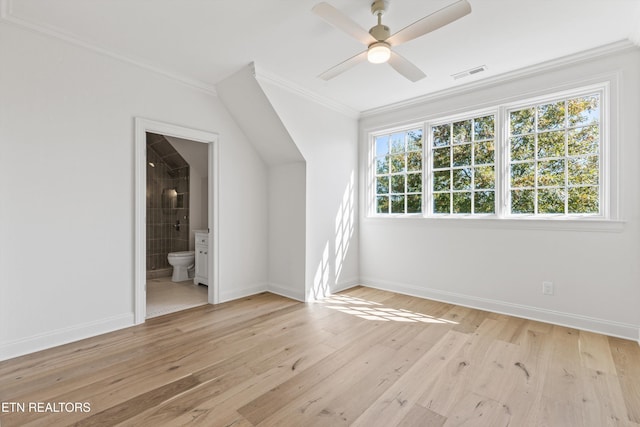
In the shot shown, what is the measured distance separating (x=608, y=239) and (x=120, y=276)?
4775 mm

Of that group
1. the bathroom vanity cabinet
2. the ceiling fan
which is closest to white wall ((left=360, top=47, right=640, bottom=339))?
the ceiling fan

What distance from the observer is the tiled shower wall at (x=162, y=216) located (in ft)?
18.1

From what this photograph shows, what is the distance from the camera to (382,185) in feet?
15.5

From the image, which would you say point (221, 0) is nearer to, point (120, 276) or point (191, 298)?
point (120, 276)

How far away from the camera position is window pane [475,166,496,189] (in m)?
3.67

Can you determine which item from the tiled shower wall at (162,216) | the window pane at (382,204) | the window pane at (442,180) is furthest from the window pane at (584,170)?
the tiled shower wall at (162,216)

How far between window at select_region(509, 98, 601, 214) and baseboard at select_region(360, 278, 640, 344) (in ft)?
3.51

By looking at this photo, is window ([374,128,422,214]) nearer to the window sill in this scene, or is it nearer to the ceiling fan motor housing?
the window sill

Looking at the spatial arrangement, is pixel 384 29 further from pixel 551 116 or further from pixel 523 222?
pixel 523 222

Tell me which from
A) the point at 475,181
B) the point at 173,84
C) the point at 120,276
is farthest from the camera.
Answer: the point at 475,181

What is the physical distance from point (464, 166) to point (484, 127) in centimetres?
51

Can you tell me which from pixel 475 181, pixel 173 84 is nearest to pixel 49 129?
pixel 173 84

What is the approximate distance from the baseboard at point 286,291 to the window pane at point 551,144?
10.7 feet

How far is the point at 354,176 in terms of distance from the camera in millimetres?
4809
